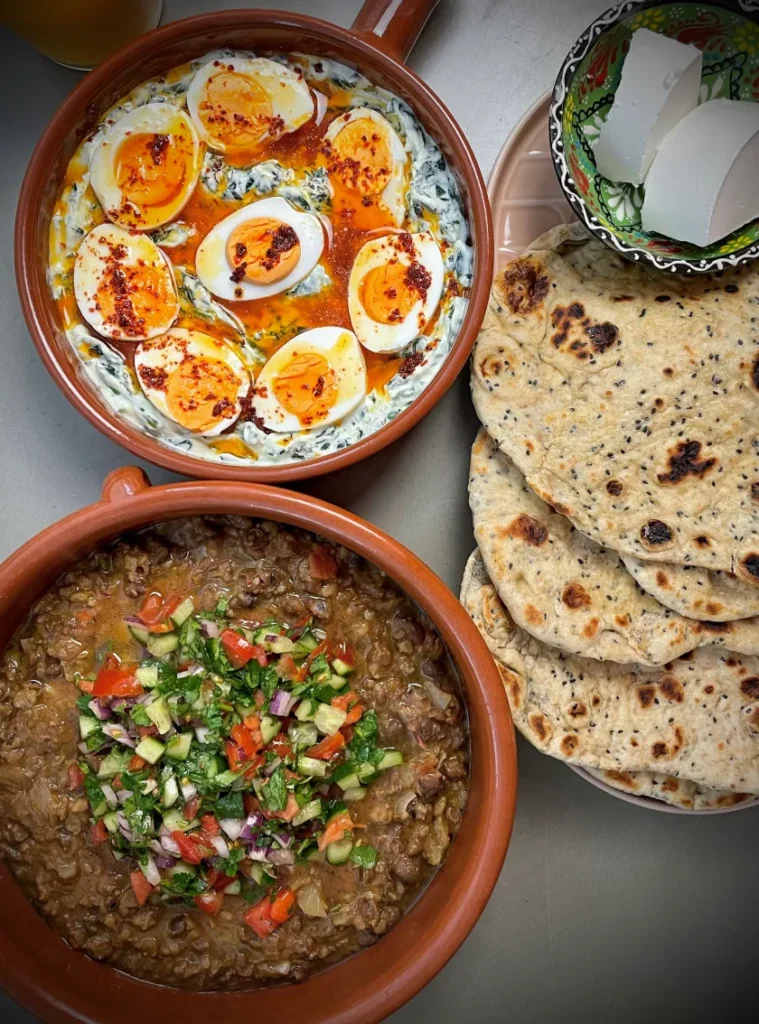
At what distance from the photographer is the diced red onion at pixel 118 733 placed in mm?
2180

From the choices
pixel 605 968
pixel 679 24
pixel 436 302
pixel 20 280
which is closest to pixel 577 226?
pixel 436 302

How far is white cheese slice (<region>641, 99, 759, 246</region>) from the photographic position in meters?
2.23

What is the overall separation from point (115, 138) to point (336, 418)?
1.03 metres

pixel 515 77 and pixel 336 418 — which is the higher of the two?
pixel 515 77

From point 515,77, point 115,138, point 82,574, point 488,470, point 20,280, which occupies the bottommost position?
point 82,574

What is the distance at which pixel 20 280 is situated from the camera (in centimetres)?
228

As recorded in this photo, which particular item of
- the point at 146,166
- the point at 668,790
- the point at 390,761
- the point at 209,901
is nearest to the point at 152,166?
the point at 146,166

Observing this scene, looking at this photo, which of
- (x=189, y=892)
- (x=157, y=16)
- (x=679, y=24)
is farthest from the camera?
(x=157, y=16)

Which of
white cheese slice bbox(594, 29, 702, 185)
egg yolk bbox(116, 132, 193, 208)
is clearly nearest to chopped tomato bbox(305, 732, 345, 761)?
egg yolk bbox(116, 132, 193, 208)

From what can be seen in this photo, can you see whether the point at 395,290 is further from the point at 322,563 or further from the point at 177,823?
the point at 177,823

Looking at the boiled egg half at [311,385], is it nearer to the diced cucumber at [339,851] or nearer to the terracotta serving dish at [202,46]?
the terracotta serving dish at [202,46]

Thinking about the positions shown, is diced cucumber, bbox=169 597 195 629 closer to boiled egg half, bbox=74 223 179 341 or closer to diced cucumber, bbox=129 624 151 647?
diced cucumber, bbox=129 624 151 647

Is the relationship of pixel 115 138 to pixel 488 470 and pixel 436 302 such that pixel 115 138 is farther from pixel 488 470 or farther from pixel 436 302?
pixel 488 470

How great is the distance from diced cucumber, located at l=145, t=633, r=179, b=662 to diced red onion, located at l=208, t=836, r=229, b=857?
1.61 feet
